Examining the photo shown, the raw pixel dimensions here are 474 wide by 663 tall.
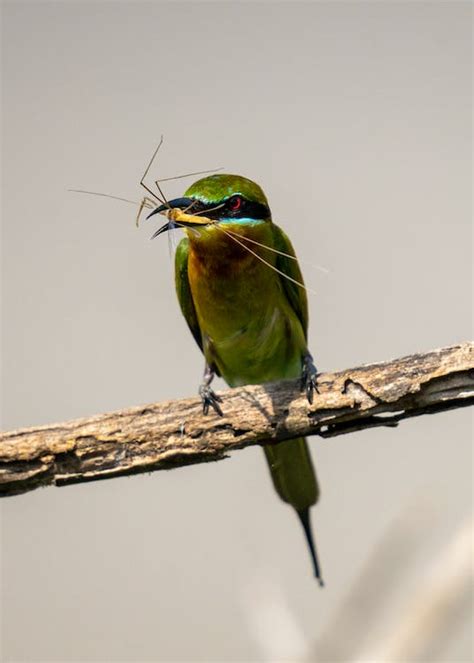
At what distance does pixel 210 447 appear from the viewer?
7.88 ft

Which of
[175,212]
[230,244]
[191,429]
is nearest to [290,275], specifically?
[230,244]

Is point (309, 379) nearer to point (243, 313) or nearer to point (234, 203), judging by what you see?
point (243, 313)

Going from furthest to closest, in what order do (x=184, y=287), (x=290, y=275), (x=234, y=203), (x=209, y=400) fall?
(x=184, y=287)
(x=290, y=275)
(x=234, y=203)
(x=209, y=400)

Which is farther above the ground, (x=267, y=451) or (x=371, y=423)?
(x=267, y=451)

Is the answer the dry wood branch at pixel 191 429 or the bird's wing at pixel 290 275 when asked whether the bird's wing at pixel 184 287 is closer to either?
the bird's wing at pixel 290 275

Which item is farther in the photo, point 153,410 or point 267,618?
point 267,618

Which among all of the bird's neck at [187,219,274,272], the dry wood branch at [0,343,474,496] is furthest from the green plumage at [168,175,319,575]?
the dry wood branch at [0,343,474,496]

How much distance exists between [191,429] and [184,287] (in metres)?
1.07

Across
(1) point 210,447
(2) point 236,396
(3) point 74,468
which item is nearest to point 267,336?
(2) point 236,396

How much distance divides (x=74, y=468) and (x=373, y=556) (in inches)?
57.6

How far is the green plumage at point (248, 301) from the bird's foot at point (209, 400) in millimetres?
511

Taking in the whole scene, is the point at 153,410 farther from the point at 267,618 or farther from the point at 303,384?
the point at 267,618

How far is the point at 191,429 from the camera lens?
94.3 inches

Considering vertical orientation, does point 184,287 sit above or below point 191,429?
above
